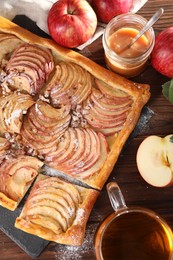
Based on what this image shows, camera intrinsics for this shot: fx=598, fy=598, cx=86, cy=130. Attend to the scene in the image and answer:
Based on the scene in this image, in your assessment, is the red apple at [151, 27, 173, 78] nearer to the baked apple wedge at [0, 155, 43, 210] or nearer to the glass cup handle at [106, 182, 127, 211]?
the glass cup handle at [106, 182, 127, 211]

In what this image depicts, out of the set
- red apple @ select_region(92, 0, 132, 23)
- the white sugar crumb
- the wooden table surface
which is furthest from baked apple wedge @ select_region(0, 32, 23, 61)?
the white sugar crumb

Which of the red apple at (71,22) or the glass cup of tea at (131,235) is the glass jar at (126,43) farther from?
the glass cup of tea at (131,235)

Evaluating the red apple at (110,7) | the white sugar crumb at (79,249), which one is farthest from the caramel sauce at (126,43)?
the white sugar crumb at (79,249)

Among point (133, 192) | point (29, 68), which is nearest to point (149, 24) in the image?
point (29, 68)

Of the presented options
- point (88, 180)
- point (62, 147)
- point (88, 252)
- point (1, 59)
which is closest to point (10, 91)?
point (1, 59)

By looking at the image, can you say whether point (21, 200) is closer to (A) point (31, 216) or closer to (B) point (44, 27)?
(A) point (31, 216)
